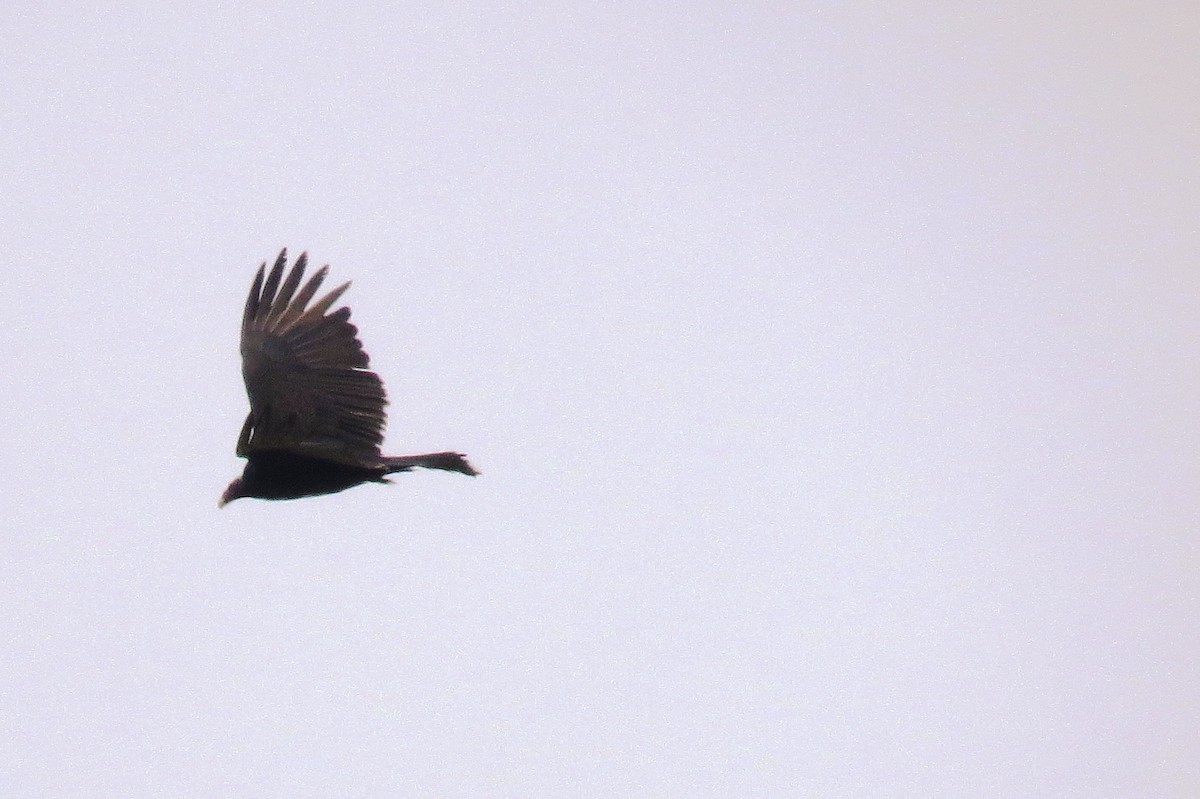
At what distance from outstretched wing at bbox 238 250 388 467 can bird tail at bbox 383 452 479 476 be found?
25cm

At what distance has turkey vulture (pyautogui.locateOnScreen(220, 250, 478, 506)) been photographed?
1152 centimetres

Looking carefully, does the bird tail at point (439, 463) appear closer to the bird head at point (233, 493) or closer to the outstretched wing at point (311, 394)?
the outstretched wing at point (311, 394)

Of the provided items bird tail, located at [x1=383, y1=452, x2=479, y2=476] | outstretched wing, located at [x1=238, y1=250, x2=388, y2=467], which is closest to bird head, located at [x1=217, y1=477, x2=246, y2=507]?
outstretched wing, located at [x1=238, y1=250, x2=388, y2=467]

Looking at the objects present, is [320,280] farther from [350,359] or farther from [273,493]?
[273,493]

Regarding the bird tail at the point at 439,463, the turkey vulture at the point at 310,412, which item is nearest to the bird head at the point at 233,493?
the turkey vulture at the point at 310,412

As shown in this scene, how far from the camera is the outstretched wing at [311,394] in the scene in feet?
37.8

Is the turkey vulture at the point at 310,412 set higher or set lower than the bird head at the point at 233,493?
higher

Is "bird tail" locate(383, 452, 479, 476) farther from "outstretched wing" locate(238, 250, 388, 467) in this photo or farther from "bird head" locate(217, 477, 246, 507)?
"bird head" locate(217, 477, 246, 507)

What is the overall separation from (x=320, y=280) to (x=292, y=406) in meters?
1.15

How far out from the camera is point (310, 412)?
1155 centimetres

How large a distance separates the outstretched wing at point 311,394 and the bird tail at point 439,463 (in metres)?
0.25

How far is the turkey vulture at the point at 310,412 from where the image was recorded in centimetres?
1152

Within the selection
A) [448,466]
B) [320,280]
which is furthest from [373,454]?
[320,280]

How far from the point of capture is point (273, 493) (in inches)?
463
